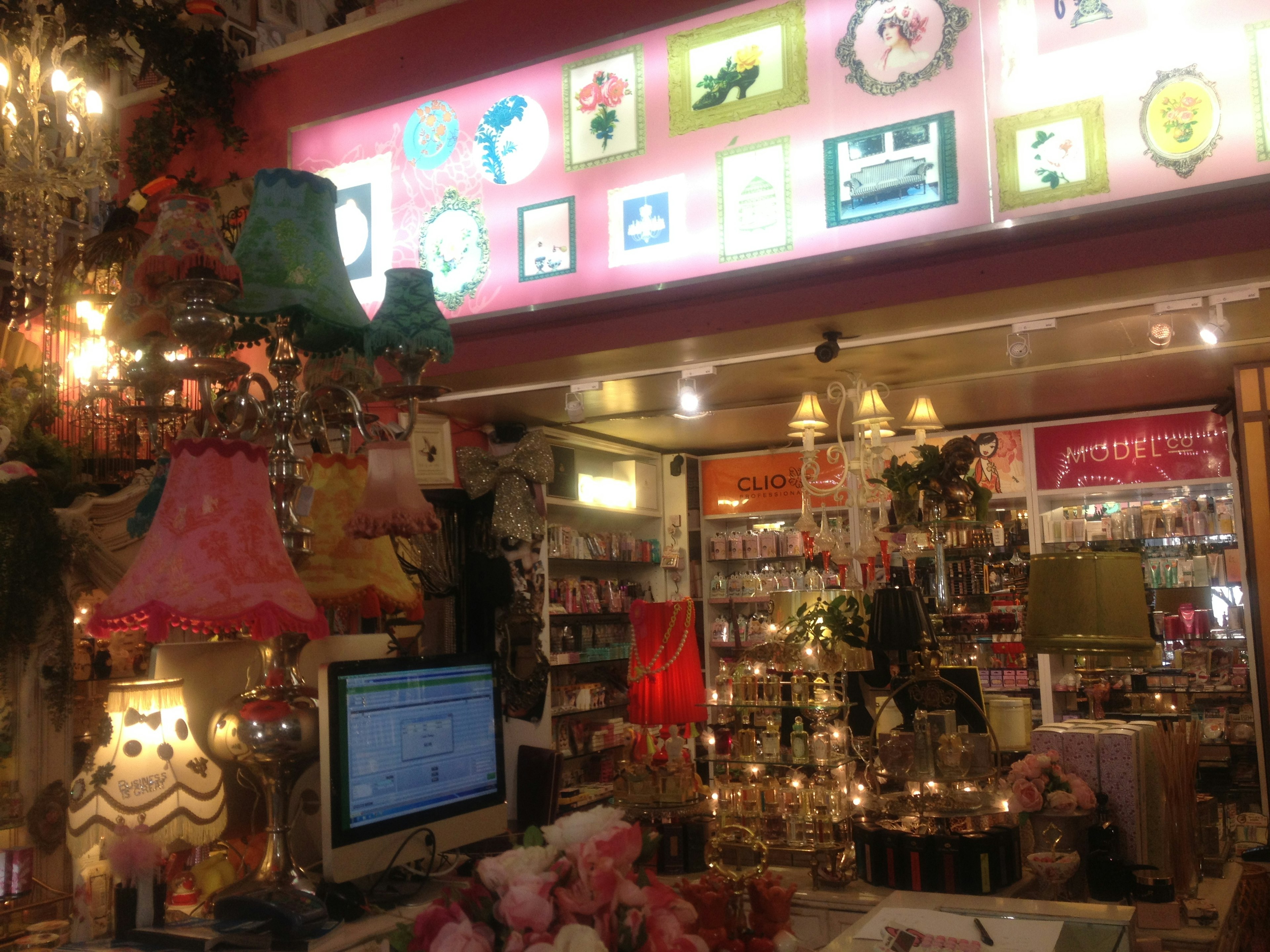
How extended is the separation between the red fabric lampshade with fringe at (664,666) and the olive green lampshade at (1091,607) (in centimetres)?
329

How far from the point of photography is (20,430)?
4.32 m

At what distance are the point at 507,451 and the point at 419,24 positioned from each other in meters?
2.36

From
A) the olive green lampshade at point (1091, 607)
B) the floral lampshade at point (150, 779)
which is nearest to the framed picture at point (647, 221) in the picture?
the olive green lampshade at point (1091, 607)

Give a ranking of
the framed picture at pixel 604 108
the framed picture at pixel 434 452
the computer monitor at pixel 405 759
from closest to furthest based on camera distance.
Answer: the computer monitor at pixel 405 759 < the framed picture at pixel 604 108 < the framed picture at pixel 434 452

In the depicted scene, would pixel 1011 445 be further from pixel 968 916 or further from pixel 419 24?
pixel 968 916

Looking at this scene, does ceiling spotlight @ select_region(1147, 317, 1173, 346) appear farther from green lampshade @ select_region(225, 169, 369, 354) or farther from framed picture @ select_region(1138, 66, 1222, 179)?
green lampshade @ select_region(225, 169, 369, 354)

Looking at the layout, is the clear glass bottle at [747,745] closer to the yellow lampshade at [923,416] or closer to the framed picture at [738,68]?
the yellow lampshade at [923,416]

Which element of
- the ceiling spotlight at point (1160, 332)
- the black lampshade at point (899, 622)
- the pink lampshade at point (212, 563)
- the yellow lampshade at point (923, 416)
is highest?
the ceiling spotlight at point (1160, 332)

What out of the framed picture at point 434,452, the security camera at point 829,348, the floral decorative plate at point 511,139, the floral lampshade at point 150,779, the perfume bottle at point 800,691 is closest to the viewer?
the floral lampshade at point 150,779

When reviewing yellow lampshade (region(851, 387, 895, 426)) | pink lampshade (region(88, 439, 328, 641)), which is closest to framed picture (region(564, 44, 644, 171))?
yellow lampshade (region(851, 387, 895, 426))

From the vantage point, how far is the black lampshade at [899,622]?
3.41 meters

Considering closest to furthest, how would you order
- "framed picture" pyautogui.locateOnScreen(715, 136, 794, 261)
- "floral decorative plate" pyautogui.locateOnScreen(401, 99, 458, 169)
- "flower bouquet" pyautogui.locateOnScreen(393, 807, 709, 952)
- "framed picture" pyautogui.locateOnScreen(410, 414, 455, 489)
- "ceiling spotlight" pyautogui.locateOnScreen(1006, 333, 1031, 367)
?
"flower bouquet" pyautogui.locateOnScreen(393, 807, 709, 952)
"ceiling spotlight" pyautogui.locateOnScreen(1006, 333, 1031, 367)
"framed picture" pyautogui.locateOnScreen(715, 136, 794, 261)
"floral decorative plate" pyautogui.locateOnScreen(401, 99, 458, 169)
"framed picture" pyautogui.locateOnScreen(410, 414, 455, 489)

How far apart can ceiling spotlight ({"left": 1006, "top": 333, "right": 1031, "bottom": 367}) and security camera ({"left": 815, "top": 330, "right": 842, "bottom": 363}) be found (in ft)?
2.31

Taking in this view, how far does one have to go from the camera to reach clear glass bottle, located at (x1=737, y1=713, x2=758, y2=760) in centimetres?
384
